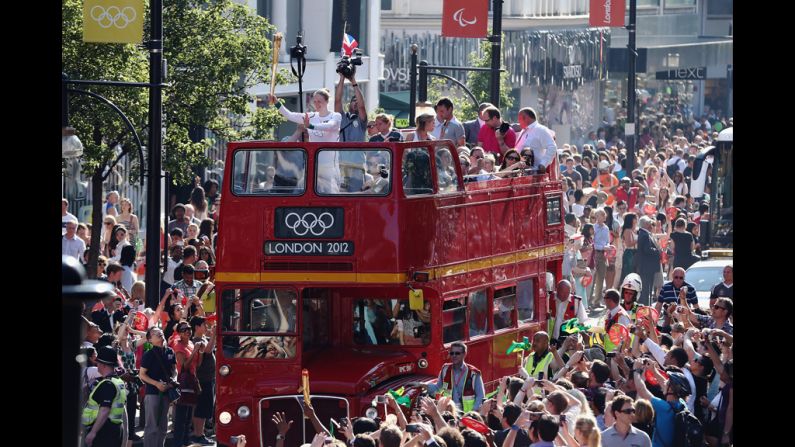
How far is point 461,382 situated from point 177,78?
10781 millimetres

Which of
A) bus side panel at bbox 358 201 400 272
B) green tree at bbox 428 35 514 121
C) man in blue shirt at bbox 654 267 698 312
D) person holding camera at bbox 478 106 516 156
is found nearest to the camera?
bus side panel at bbox 358 201 400 272

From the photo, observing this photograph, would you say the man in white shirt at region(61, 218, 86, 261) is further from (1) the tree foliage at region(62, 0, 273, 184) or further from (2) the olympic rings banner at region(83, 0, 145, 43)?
(2) the olympic rings banner at region(83, 0, 145, 43)

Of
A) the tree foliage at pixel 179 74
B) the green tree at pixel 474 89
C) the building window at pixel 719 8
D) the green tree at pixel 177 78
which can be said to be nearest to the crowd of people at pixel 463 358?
the green tree at pixel 177 78

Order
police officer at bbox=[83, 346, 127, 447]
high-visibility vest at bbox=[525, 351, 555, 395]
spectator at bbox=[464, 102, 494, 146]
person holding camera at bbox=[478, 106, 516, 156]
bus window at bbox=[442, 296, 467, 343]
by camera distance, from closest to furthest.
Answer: police officer at bbox=[83, 346, 127, 447]
high-visibility vest at bbox=[525, 351, 555, 395]
bus window at bbox=[442, 296, 467, 343]
person holding camera at bbox=[478, 106, 516, 156]
spectator at bbox=[464, 102, 494, 146]

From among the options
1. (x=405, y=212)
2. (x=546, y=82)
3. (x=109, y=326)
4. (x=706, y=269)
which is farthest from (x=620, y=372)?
(x=546, y=82)

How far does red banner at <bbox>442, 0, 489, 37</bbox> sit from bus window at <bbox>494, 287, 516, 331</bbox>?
11507 millimetres

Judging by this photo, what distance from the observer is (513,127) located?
1947cm

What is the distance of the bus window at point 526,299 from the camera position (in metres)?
17.4

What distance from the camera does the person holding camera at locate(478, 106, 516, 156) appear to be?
17984 mm

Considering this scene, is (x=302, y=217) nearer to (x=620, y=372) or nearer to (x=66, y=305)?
(x=620, y=372)

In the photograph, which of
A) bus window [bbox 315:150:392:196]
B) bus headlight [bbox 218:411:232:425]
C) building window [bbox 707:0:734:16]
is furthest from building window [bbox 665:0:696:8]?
bus headlight [bbox 218:411:232:425]

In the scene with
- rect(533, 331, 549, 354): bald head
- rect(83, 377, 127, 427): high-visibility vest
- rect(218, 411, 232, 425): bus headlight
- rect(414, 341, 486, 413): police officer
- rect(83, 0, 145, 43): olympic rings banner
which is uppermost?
rect(83, 0, 145, 43): olympic rings banner

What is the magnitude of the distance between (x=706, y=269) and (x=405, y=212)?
32.4 ft

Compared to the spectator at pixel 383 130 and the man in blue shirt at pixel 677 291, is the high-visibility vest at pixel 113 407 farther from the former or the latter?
the man in blue shirt at pixel 677 291
